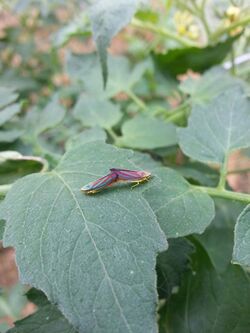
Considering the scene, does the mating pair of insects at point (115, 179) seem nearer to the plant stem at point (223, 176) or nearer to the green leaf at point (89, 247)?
the green leaf at point (89, 247)

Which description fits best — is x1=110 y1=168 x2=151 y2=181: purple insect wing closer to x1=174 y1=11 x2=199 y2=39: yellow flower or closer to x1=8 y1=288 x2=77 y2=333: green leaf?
x1=8 y1=288 x2=77 y2=333: green leaf

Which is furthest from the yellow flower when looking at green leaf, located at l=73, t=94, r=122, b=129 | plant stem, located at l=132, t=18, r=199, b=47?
green leaf, located at l=73, t=94, r=122, b=129

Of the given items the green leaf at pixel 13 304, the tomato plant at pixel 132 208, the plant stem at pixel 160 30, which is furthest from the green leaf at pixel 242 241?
the green leaf at pixel 13 304

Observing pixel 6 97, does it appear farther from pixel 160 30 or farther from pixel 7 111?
pixel 160 30

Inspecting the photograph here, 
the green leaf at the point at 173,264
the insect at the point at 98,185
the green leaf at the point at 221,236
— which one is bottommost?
the green leaf at the point at 221,236

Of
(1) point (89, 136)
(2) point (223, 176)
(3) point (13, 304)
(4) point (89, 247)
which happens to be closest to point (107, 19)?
(1) point (89, 136)
